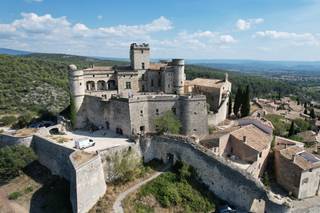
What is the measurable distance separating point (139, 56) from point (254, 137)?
2271cm

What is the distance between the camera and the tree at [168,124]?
35.2 metres

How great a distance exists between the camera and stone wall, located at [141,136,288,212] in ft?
86.9

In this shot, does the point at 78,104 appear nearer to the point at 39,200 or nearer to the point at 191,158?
the point at 39,200

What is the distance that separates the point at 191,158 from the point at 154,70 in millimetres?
18651

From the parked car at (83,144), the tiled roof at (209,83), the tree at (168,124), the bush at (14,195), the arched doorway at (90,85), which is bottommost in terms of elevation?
the bush at (14,195)

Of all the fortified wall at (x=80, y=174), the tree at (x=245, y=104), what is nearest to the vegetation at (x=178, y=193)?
the fortified wall at (x=80, y=174)

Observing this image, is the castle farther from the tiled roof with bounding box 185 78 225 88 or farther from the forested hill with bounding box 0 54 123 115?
the forested hill with bounding box 0 54 123 115

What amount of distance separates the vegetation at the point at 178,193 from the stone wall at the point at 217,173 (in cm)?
116

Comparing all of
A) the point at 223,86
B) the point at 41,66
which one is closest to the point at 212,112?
the point at 223,86

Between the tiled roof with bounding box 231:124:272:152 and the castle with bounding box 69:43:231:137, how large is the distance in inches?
208

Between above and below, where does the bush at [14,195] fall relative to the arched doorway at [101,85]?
below

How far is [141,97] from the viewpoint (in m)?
36.6

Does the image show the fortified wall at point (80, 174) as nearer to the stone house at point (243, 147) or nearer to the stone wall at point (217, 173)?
the stone wall at point (217, 173)

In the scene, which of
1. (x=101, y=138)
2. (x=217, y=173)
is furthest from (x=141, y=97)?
(x=217, y=173)
